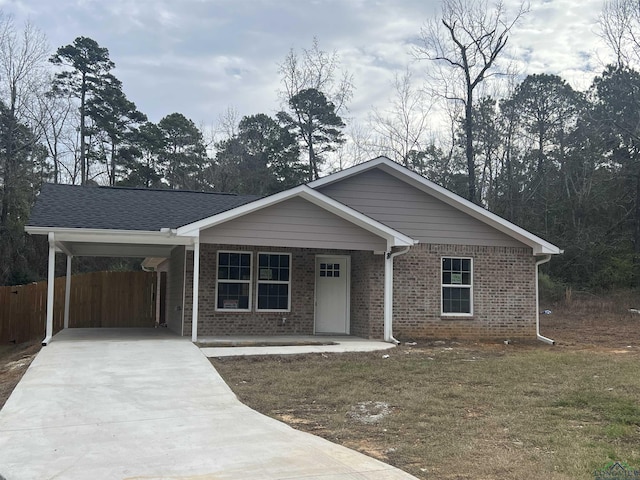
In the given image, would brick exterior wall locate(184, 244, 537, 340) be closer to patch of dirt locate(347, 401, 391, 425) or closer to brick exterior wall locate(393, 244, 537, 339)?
brick exterior wall locate(393, 244, 537, 339)

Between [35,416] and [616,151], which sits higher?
[616,151]

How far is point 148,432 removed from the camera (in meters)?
6.43

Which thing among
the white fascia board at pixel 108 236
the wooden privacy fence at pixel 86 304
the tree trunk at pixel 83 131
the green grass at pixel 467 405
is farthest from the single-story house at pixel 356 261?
the tree trunk at pixel 83 131

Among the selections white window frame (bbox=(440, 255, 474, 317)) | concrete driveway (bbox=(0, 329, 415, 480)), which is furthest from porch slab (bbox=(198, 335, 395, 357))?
white window frame (bbox=(440, 255, 474, 317))

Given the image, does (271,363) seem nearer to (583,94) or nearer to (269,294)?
(269,294)

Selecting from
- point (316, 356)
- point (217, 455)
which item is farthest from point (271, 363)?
point (217, 455)

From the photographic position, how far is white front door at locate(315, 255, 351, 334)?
1562 cm

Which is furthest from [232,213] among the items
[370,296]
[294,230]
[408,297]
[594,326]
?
[594,326]

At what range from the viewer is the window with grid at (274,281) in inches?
590

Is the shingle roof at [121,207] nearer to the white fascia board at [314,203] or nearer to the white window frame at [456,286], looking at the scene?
the white fascia board at [314,203]

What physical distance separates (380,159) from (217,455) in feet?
35.4

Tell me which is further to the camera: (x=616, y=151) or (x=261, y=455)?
(x=616, y=151)

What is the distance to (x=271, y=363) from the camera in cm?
1082

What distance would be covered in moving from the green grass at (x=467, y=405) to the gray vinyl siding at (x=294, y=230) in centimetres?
293
